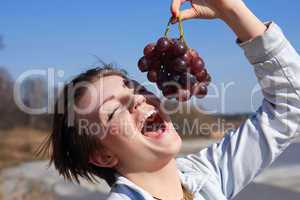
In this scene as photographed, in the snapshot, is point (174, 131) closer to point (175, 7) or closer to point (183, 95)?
point (183, 95)

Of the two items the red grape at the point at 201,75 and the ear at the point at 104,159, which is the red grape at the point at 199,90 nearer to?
the red grape at the point at 201,75

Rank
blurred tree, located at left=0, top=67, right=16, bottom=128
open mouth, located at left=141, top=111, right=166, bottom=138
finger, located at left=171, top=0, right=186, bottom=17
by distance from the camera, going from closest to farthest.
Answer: finger, located at left=171, top=0, right=186, bottom=17, open mouth, located at left=141, top=111, right=166, bottom=138, blurred tree, located at left=0, top=67, right=16, bottom=128

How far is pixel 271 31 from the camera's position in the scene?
3.52ft

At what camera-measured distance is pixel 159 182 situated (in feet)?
3.69

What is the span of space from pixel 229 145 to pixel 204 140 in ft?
25.2

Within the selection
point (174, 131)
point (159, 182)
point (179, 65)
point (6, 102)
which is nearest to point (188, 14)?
point (179, 65)

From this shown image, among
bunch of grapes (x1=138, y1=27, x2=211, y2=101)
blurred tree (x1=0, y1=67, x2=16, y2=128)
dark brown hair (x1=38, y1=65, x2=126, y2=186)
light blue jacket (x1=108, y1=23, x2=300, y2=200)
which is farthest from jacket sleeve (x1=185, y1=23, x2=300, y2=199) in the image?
blurred tree (x1=0, y1=67, x2=16, y2=128)

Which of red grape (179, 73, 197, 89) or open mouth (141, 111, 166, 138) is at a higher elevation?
red grape (179, 73, 197, 89)

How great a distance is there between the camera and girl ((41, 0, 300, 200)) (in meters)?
1.09

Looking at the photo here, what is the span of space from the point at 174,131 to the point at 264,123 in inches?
7.5

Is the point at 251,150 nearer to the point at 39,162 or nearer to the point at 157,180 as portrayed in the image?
the point at 157,180

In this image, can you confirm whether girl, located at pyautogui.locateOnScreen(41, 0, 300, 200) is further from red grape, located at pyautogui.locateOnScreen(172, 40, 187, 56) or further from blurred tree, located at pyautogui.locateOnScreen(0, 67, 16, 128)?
blurred tree, located at pyautogui.locateOnScreen(0, 67, 16, 128)

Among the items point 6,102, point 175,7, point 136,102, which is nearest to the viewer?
point 175,7

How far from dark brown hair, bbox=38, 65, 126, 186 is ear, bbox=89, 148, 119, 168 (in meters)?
0.01
